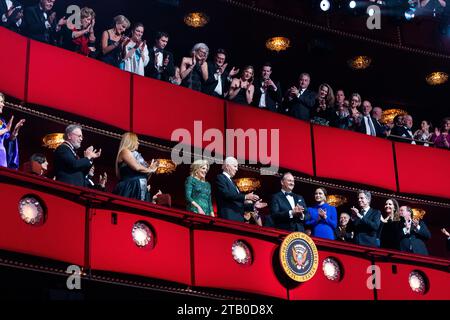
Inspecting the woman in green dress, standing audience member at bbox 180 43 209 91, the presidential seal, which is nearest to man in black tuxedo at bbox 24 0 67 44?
standing audience member at bbox 180 43 209 91

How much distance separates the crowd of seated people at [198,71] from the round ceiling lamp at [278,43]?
1275 millimetres

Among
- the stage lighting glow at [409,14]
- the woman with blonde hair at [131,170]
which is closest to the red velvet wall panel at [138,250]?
the woman with blonde hair at [131,170]

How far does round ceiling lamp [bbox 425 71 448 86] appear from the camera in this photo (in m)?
17.8

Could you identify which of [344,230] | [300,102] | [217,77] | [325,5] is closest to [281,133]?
[300,102]

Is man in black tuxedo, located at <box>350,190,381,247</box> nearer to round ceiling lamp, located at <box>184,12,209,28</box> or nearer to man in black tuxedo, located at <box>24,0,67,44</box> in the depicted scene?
round ceiling lamp, located at <box>184,12,209,28</box>

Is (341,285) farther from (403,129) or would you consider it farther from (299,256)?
(403,129)

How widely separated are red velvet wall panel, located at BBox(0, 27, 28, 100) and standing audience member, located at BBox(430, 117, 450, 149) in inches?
296

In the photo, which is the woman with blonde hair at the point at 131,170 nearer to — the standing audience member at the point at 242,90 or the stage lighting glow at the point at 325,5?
the standing audience member at the point at 242,90

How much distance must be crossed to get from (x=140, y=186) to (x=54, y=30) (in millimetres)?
2910

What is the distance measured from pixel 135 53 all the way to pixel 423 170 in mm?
5583

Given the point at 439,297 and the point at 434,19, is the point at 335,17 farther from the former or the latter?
the point at 439,297

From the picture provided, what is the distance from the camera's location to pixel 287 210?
42.1ft

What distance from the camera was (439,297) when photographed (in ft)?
45.7
